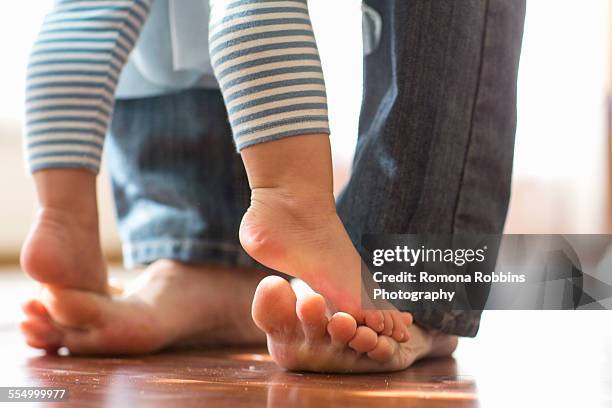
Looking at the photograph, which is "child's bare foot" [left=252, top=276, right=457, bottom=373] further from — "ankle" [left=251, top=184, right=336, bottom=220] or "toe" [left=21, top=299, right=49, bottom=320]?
"toe" [left=21, top=299, right=49, bottom=320]

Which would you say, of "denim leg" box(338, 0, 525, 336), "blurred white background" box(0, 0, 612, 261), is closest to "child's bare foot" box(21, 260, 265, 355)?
"denim leg" box(338, 0, 525, 336)

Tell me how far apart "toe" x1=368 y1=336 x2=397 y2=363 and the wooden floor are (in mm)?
14

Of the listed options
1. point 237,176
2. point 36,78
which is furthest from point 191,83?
point 36,78

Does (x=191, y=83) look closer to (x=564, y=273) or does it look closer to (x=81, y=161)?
(x=81, y=161)

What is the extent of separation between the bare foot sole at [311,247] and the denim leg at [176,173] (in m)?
0.33

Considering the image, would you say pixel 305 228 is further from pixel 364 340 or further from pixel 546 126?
pixel 546 126

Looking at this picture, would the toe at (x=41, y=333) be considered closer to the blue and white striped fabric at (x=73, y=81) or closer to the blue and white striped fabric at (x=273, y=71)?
the blue and white striped fabric at (x=73, y=81)

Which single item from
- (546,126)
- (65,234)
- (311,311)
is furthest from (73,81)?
(546,126)

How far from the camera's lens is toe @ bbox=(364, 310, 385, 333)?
0.61m

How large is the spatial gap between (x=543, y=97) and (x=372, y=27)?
2.74 meters

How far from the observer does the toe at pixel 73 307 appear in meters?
0.77

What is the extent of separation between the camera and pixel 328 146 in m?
0.63

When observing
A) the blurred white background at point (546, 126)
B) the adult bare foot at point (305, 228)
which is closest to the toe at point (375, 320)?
the adult bare foot at point (305, 228)

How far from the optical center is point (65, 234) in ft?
2.51
